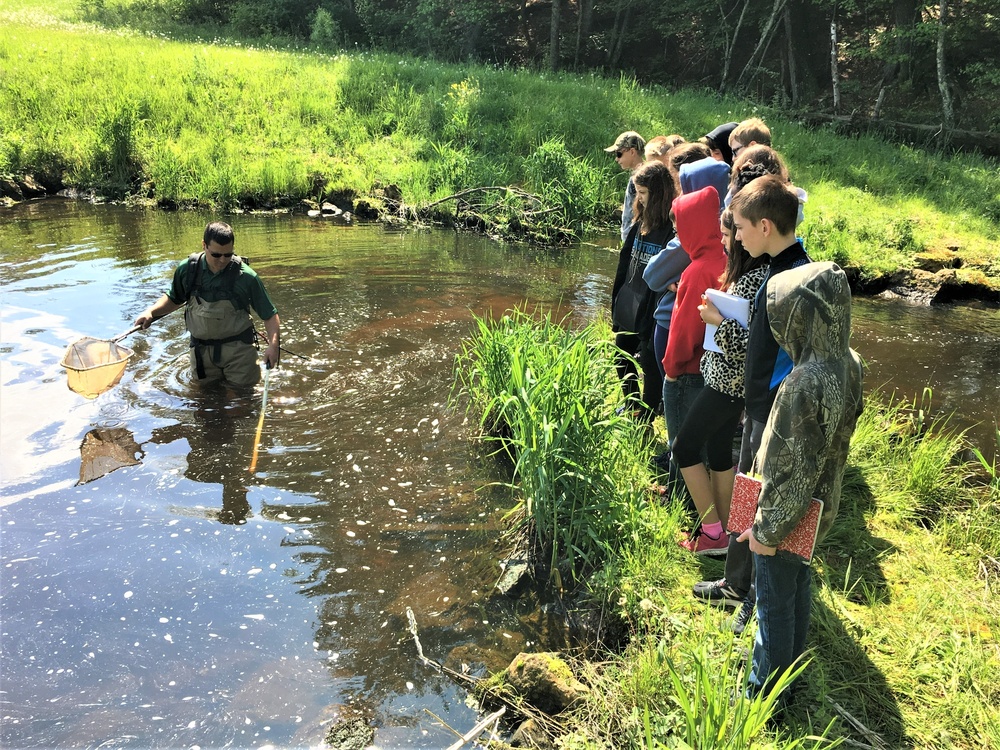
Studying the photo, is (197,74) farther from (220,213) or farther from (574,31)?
(574,31)

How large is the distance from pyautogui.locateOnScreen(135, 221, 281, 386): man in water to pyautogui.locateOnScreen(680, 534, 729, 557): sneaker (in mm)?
3536

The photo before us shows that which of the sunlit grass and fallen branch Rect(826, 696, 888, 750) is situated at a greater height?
the sunlit grass

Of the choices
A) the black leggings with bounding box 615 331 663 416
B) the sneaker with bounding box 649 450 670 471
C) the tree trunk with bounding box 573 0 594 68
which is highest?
the tree trunk with bounding box 573 0 594 68

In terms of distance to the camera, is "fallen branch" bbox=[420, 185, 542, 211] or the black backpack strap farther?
"fallen branch" bbox=[420, 185, 542, 211]

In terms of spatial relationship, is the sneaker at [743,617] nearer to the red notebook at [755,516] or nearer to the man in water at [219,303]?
the red notebook at [755,516]

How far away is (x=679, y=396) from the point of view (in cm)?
405

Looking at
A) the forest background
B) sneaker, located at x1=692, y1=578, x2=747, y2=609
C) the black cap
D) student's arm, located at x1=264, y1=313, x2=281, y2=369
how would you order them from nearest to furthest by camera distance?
sneaker, located at x1=692, y1=578, x2=747, y2=609 < the black cap < student's arm, located at x1=264, y1=313, x2=281, y2=369 < the forest background

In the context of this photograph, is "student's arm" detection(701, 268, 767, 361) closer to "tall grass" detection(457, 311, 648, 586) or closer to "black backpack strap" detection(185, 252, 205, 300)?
"tall grass" detection(457, 311, 648, 586)

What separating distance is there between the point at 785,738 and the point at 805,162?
14763mm

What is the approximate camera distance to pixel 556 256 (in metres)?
11.5

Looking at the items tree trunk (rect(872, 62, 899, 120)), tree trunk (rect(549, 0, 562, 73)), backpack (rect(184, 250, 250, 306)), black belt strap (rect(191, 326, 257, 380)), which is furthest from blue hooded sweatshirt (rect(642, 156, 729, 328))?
tree trunk (rect(549, 0, 562, 73))

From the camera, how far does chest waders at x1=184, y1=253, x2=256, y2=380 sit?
5691 mm

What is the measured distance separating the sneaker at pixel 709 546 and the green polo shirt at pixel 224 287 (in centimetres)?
363

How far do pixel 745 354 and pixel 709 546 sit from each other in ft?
3.79
